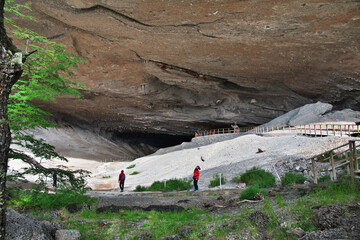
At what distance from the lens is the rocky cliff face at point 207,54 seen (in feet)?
53.2

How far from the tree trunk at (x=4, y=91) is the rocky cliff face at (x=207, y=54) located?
5662 millimetres

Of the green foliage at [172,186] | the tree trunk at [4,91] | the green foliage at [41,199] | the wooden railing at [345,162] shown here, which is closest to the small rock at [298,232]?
the wooden railing at [345,162]

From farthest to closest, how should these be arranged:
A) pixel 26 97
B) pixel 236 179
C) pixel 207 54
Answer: pixel 207 54 → pixel 236 179 → pixel 26 97

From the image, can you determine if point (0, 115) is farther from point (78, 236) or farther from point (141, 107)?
point (141, 107)

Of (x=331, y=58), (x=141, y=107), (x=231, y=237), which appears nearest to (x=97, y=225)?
(x=231, y=237)

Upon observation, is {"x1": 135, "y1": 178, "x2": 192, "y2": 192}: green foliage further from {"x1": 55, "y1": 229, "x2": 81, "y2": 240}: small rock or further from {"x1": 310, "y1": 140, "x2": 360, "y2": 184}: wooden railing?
{"x1": 55, "y1": 229, "x2": 81, "y2": 240}: small rock

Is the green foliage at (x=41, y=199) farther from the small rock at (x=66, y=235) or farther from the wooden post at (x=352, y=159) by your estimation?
the wooden post at (x=352, y=159)

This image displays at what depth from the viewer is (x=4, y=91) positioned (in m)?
3.70

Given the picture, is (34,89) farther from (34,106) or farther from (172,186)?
(172,186)

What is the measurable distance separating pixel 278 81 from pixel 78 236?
27562 millimetres

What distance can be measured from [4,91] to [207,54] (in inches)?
772

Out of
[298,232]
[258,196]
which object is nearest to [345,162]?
[258,196]

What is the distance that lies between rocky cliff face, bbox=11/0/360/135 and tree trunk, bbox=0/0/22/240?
18.6 ft

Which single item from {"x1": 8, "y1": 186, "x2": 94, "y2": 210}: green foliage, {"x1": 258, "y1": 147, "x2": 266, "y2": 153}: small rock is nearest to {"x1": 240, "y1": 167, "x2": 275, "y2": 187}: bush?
{"x1": 258, "y1": 147, "x2": 266, "y2": 153}: small rock
